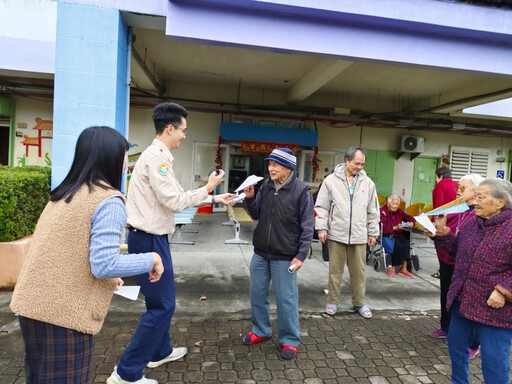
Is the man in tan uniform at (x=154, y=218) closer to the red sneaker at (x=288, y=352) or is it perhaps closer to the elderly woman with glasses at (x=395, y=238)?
the red sneaker at (x=288, y=352)

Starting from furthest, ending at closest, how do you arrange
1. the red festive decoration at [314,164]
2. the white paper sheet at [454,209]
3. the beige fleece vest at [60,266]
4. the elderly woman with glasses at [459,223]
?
the red festive decoration at [314,164]
the elderly woman with glasses at [459,223]
the white paper sheet at [454,209]
the beige fleece vest at [60,266]

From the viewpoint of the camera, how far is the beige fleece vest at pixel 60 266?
4.74 feet

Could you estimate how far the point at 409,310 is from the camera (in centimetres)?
420

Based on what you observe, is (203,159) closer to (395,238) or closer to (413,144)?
(395,238)

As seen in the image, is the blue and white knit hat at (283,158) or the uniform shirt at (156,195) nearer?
the uniform shirt at (156,195)

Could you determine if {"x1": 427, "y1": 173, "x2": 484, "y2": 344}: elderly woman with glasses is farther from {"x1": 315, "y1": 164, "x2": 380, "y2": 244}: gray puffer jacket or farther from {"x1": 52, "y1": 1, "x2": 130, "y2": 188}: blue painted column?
{"x1": 52, "y1": 1, "x2": 130, "y2": 188}: blue painted column

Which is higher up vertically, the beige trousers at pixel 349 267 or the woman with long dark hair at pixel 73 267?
the woman with long dark hair at pixel 73 267

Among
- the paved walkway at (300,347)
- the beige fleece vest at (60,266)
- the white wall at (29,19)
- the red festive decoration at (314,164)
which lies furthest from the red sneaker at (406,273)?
the white wall at (29,19)

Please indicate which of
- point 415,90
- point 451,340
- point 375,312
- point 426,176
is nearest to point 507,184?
point 451,340

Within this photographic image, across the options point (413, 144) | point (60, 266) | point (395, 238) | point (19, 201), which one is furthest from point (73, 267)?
point (413, 144)

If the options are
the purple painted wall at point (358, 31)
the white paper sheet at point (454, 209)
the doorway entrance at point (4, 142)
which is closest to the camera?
the white paper sheet at point (454, 209)

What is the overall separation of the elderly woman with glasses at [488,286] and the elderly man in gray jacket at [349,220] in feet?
4.84

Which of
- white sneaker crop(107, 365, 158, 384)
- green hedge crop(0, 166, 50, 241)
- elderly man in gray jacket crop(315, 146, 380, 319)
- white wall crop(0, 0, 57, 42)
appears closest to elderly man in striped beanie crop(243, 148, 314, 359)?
elderly man in gray jacket crop(315, 146, 380, 319)

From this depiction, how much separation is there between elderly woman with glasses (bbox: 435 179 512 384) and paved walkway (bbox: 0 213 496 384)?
73cm
